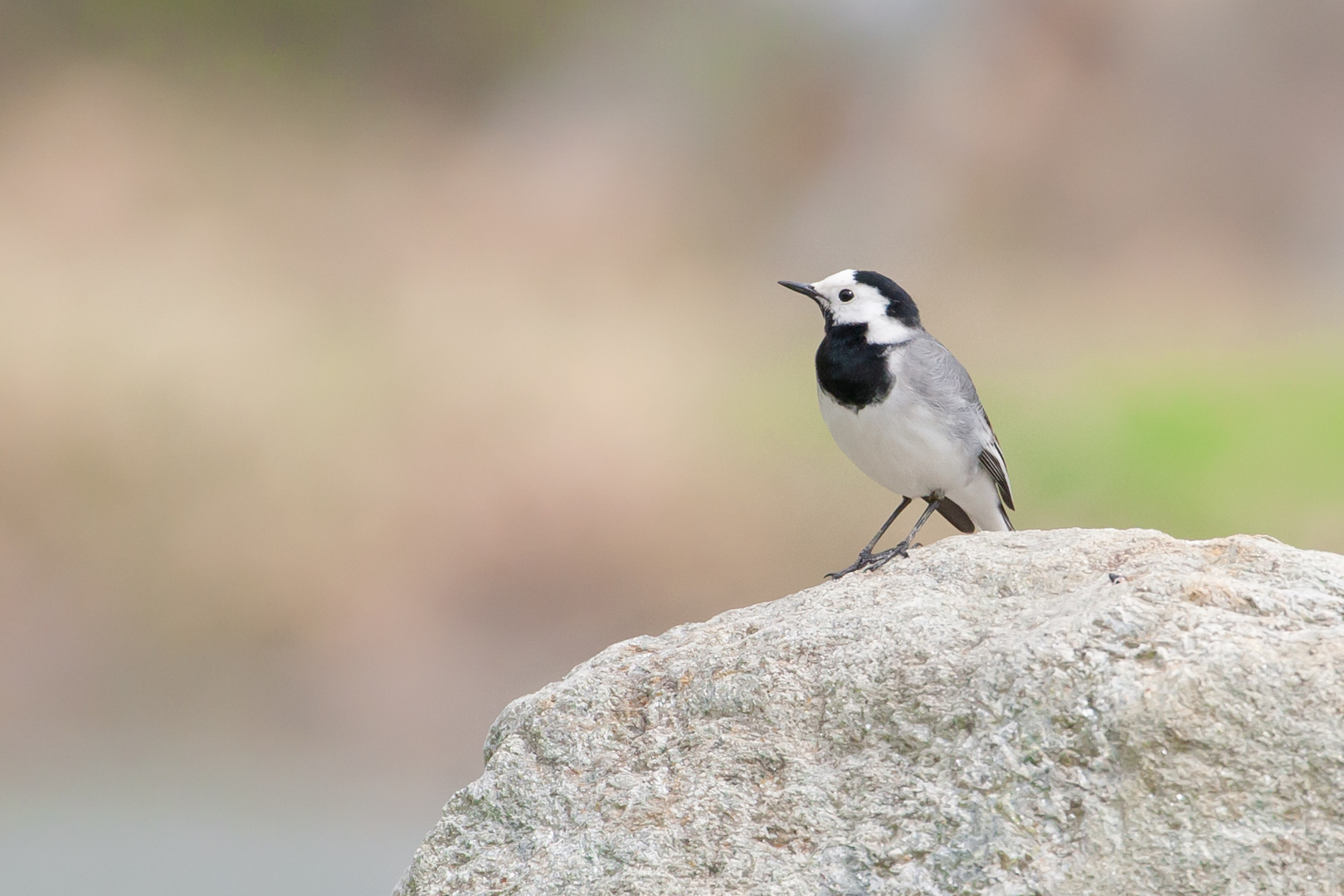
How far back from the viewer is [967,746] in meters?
2.32

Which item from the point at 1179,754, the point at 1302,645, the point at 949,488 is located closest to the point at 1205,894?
the point at 1179,754

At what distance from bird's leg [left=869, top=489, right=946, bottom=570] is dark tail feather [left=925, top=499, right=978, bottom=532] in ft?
0.12

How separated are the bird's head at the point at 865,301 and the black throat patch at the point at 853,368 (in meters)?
0.04

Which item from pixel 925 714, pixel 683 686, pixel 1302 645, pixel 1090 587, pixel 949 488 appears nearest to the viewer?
pixel 1302 645

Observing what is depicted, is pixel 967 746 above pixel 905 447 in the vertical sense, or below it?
below

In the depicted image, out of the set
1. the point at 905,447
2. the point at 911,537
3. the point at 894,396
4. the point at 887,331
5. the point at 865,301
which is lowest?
the point at 911,537

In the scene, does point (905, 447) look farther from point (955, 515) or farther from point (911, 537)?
point (955, 515)

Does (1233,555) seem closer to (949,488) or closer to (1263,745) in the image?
(1263,745)

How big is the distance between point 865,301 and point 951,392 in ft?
1.50

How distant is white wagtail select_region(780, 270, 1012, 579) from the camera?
4516mm

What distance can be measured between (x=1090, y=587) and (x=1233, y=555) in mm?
315

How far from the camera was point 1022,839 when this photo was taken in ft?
7.14

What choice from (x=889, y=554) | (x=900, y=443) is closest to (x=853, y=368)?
(x=900, y=443)

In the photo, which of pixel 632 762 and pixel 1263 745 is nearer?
pixel 1263 745
